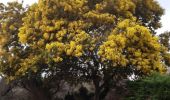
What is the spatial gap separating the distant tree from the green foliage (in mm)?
965

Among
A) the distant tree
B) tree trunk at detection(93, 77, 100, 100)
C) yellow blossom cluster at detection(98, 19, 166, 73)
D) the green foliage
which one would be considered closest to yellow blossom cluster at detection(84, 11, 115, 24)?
the distant tree

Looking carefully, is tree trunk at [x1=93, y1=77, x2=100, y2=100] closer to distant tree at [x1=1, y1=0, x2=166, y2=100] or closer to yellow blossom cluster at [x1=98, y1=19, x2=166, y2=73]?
distant tree at [x1=1, y1=0, x2=166, y2=100]

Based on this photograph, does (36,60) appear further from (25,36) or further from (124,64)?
(124,64)

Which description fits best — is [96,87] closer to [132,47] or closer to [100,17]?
[132,47]

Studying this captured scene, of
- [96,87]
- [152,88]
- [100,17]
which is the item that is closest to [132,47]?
[100,17]

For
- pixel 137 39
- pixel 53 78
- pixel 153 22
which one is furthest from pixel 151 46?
pixel 53 78

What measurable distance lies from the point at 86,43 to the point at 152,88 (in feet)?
11.0

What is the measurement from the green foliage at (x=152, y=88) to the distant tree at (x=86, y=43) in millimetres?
965

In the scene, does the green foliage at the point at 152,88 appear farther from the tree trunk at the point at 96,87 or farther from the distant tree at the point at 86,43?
the tree trunk at the point at 96,87

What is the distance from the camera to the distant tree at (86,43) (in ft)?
62.0

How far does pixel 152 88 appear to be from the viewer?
690 inches

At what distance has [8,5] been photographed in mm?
22062

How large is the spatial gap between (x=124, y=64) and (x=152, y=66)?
1560mm

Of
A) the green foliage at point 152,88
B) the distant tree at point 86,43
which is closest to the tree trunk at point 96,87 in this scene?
the distant tree at point 86,43
